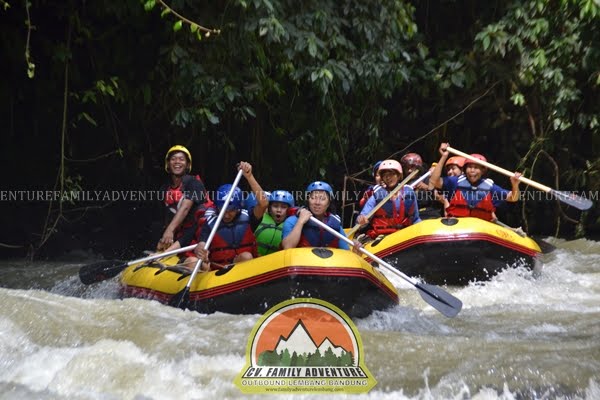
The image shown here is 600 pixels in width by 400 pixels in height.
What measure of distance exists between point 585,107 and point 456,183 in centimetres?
245

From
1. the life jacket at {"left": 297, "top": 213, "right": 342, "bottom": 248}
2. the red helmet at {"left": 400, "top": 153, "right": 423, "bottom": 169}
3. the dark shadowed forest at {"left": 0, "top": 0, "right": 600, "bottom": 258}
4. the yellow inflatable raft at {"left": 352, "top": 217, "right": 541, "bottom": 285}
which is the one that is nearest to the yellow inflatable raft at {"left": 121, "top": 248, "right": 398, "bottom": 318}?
the life jacket at {"left": 297, "top": 213, "right": 342, "bottom": 248}

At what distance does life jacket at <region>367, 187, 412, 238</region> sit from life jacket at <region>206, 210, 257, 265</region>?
1837mm

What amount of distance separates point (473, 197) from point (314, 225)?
2.52 m

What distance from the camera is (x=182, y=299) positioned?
485 centimetres

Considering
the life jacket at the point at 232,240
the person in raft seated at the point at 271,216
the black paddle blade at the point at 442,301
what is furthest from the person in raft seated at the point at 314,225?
the black paddle blade at the point at 442,301

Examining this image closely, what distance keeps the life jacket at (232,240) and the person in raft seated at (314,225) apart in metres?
0.38

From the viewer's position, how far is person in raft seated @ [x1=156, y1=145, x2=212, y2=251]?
6102 millimetres

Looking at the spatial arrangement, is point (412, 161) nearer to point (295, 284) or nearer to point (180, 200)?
point (180, 200)

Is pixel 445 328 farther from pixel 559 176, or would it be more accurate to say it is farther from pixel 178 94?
pixel 559 176

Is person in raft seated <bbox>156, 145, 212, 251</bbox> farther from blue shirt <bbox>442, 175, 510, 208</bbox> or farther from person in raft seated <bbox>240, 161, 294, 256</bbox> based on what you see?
blue shirt <bbox>442, 175, 510, 208</bbox>

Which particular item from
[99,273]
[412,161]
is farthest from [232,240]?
[412,161]

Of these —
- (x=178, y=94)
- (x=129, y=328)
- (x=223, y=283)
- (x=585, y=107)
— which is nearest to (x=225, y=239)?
(x=223, y=283)

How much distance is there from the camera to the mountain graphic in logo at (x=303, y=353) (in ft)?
12.2

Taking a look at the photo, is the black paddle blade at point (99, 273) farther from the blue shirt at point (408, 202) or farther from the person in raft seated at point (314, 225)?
the blue shirt at point (408, 202)
